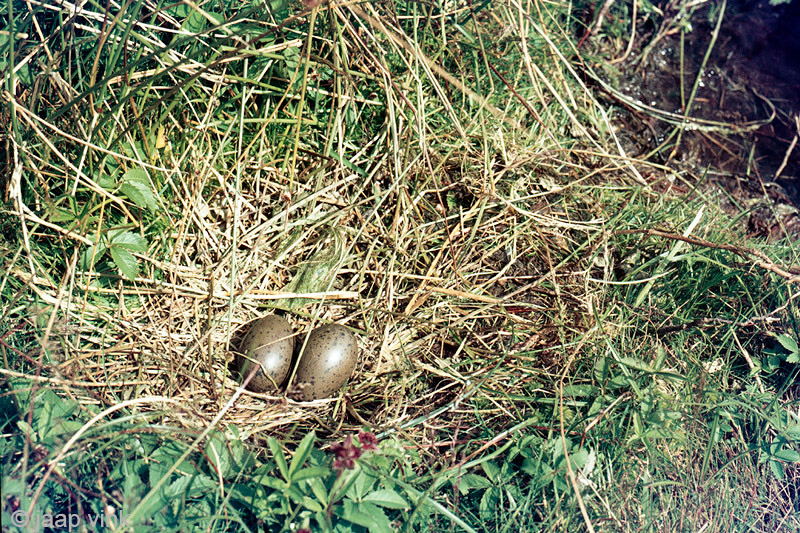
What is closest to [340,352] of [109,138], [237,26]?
[109,138]

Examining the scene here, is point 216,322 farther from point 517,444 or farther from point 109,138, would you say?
point 517,444

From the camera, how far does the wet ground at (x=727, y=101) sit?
3.16 m

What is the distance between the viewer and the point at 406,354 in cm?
227

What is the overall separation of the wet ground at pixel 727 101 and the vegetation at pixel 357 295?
0.51 metres

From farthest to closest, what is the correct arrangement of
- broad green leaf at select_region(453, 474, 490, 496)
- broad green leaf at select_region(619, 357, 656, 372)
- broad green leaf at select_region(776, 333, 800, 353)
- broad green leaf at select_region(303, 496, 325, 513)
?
broad green leaf at select_region(776, 333, 800, 353) < broad green leaf at select_region(619, 357, 656, 372) < broad green leaf at select_region(453, 474, 490, 496) < broad green leaf at select_region(303, 496, 325, 513)

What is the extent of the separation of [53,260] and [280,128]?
1.13 metres

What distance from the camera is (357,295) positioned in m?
2.37

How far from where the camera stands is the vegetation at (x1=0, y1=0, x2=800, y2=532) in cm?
178

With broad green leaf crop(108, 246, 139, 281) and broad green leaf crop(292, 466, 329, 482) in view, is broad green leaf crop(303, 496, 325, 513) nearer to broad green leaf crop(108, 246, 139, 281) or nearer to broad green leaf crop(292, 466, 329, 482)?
broad green leaf crop(292, 466, 329, 482)

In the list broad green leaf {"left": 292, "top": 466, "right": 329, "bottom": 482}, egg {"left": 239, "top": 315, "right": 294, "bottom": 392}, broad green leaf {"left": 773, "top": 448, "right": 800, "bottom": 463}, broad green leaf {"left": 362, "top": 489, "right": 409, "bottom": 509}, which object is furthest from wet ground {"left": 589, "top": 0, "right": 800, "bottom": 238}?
broad green leaf {"left": 292, "top": 466, "right": 329, "bottom": 482}

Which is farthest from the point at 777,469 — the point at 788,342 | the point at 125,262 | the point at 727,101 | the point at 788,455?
the point at 125,262

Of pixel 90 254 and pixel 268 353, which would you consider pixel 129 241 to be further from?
pixel 268 353

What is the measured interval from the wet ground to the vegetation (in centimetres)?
51

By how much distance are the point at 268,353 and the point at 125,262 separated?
67 cm
